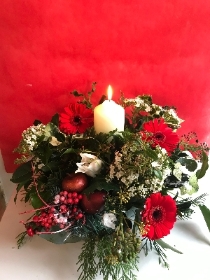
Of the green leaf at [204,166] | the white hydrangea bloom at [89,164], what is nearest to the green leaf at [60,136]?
the white hydrangea bloom at [89,164]

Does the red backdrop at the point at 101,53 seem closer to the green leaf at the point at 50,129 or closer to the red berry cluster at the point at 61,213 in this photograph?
the green leaf at the point at 50,129

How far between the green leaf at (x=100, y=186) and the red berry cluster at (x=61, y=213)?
2 centimetres

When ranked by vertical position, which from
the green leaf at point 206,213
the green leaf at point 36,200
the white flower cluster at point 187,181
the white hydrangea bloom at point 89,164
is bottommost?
the green leaf at point 206,213

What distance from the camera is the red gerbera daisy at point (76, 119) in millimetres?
742

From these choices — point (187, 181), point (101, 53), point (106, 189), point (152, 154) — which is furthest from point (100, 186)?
point (101, 53)

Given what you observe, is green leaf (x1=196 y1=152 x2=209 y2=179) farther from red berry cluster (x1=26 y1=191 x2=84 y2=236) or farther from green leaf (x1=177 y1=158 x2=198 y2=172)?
red berry cluster (x1=26 y1=191 x2=84 y2=236)

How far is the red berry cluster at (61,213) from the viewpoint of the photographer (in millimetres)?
588

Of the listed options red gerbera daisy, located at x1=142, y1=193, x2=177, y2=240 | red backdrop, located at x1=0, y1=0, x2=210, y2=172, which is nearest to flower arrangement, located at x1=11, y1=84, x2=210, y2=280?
red gerbera daisy, located at x1=142, y1=193, x2=177, y2=240

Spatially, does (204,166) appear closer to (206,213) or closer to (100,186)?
(206,213)

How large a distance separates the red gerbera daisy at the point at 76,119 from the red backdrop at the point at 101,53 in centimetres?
12

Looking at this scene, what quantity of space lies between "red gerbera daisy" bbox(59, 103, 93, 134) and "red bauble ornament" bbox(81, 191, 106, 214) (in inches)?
7.1

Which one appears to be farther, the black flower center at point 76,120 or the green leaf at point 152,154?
the black flower center at point 76,120

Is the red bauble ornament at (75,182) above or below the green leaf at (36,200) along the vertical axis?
above

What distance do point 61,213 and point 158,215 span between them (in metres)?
0.19
